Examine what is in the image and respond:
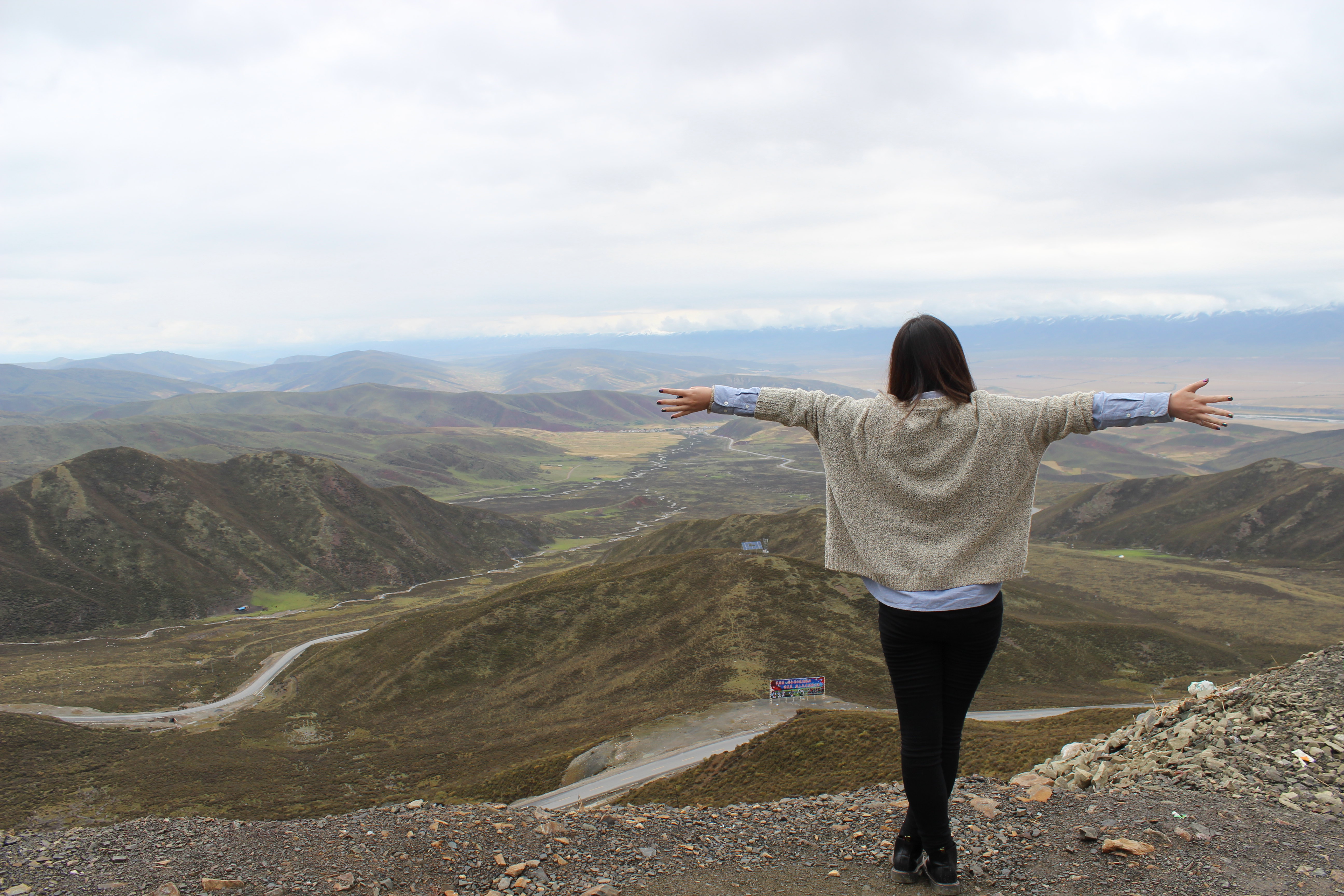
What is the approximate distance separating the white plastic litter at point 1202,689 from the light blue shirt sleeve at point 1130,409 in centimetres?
1263

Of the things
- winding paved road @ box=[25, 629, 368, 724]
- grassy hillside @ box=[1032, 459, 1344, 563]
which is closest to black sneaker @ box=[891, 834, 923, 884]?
winding paved road @ box=[25, 629, 368, 724]

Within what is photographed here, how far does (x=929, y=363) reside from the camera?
5758mm

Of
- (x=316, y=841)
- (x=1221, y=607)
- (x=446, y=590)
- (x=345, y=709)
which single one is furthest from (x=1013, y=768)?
(x=446, y=590)

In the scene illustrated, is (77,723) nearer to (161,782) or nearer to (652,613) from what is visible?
(161,782)

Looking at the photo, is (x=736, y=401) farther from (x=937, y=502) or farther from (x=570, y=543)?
(x=570, y=543)

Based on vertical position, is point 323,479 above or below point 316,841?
below

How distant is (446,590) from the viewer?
5074 inches

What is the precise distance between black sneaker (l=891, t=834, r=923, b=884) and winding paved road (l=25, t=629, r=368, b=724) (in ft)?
241

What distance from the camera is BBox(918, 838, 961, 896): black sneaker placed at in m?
6.44

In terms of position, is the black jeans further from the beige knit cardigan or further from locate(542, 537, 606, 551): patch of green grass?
locate(542, 537, 606, 551): patch of green grass

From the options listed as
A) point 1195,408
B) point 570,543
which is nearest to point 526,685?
point 1195,408

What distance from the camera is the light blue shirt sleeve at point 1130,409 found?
512cm

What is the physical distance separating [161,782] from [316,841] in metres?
45.2

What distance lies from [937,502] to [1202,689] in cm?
1457
